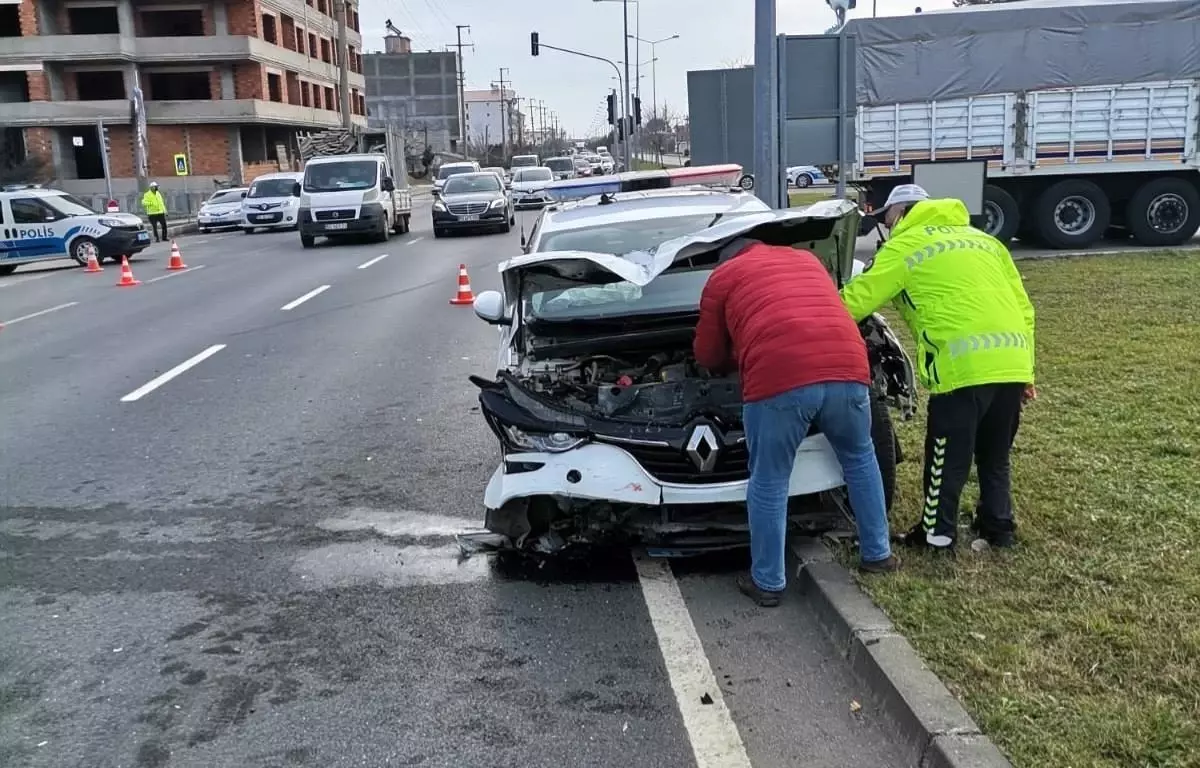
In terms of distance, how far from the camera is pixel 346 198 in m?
25.3

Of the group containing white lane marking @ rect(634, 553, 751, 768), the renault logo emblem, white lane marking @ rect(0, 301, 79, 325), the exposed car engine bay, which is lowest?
white lane marking @ rect(634, 553, 751, 768)

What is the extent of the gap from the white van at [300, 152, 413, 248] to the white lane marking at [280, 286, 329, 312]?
820 centimetres

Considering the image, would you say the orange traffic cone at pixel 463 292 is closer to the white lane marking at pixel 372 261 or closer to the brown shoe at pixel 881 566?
the white lane marking at pixel 372 261

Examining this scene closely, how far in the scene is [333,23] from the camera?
7181 centimetres

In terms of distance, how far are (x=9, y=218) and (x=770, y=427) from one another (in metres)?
21.8

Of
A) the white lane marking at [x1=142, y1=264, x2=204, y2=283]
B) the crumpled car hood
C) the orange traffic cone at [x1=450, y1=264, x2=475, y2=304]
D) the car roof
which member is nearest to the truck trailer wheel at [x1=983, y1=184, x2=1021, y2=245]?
the orange traffic cone at [x1=450, y1=264, x2=475, y2=304]

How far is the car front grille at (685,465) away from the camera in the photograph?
4871mm

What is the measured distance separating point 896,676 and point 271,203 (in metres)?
32.3

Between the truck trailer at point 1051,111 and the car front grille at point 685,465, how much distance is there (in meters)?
12.7

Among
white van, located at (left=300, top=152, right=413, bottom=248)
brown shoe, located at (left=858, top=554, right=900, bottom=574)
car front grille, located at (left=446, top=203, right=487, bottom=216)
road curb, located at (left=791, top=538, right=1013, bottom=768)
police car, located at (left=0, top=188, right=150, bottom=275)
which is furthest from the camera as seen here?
car front grille, located at (left=446, top=203, right=487, bottom=216)

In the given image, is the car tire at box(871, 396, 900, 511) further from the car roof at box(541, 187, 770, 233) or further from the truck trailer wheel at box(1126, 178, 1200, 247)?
the truck trailer wheel at box(1126, 178, 1200, 247)

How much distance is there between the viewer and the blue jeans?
4379 millimetres

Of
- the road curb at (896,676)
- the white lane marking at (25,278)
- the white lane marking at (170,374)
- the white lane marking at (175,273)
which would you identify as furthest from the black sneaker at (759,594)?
the white lane marking at (25,278)

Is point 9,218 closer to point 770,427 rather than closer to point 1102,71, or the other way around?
point 1102,71
